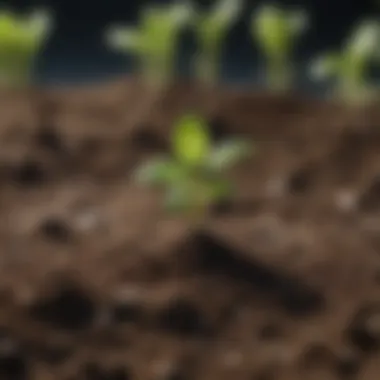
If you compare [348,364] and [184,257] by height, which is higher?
[184,257]

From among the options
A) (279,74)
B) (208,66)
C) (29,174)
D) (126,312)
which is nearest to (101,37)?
(208,66)

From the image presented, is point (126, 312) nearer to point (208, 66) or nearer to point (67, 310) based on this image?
point (67, 310)

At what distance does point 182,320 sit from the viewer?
1.05 metres

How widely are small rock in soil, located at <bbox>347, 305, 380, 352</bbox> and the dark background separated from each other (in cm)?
143

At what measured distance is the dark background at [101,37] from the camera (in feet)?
7.81

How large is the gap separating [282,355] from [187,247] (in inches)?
9.1

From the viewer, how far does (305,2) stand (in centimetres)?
243

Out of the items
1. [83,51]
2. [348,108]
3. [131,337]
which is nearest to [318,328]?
[131,337]

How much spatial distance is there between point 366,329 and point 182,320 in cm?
19

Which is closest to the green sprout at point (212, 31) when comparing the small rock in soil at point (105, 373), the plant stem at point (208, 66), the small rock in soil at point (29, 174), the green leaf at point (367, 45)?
the plant stem at point (208, 66)

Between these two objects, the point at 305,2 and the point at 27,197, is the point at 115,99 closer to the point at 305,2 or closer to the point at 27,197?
the point at 27,197

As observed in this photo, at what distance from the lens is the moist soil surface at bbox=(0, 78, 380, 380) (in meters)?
0.98

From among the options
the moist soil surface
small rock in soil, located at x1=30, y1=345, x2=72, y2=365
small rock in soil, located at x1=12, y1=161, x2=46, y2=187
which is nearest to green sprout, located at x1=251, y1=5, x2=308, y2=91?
the moist soil surface

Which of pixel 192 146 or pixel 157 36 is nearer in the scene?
pixel 192 146
